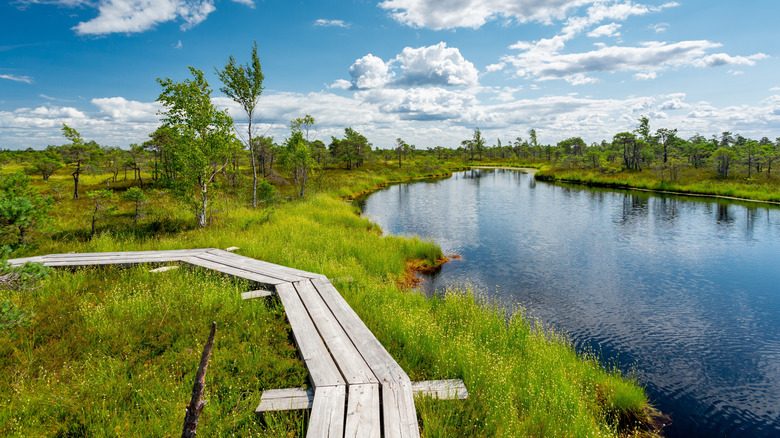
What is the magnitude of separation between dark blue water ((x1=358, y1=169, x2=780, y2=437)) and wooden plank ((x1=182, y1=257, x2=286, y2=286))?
674 cm

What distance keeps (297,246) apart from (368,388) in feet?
31.4

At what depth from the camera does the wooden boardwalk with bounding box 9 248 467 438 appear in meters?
3.45

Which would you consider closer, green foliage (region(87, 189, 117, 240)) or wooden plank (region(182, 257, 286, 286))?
wooden plank (region(182, 257, 286, 286))

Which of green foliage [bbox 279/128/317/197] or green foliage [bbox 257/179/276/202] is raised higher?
green foliage [bbox 279/128/317/197]

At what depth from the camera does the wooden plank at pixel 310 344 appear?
4145mm

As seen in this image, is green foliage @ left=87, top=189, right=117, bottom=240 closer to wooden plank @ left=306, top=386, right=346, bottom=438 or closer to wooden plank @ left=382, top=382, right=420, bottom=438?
wooden plank @ left=306, top=386, right=346, bottom=438

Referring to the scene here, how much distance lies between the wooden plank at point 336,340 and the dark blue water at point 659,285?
6.33 metres

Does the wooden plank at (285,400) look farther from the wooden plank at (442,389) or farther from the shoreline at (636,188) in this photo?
the shoreline at (636,188)

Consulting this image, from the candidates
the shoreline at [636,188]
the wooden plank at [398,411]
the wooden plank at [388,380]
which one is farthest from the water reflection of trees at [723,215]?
the wooden plank at [398,411]

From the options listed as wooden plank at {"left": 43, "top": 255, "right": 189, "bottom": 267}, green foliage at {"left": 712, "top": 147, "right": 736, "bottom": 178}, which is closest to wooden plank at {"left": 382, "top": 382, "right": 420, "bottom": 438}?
wooden plank at {"left": 43, "top": 255, "right": 189, "bottom": 267}

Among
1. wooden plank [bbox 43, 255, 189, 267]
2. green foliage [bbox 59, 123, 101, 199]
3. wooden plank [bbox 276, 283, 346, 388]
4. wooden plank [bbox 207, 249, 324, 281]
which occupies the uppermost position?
green foliage [bbox 59, 123, 101, 199]

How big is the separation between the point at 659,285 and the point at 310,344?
14.0m

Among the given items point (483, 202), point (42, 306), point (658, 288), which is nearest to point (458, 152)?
point (483, 202)

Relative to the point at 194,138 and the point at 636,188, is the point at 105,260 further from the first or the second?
the point at 636,188
